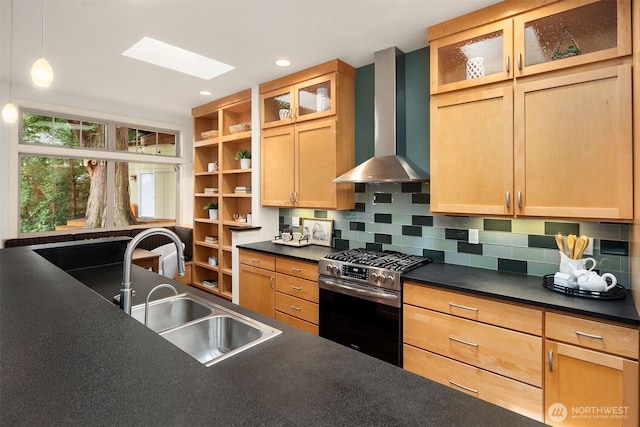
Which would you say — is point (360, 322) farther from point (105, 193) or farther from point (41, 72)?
point (105, 193)

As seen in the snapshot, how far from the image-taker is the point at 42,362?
2.21 feet

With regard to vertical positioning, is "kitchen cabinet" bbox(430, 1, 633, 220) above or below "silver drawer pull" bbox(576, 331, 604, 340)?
above

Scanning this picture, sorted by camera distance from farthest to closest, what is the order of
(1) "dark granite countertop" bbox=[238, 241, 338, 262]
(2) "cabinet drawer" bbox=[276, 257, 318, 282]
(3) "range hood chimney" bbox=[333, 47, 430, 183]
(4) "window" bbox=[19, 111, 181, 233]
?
(4) "window" bbox=[19, 111, 181, 233] → (1) "dark granite countertop" bbox=[238, 241, 338, 262] → (2) "cabinet drawer" bbox=[276, 257, 318, 282] → (3) "range hood chimney" bbox=[333, 47, 430, 183]

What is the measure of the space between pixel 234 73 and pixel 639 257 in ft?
11.0

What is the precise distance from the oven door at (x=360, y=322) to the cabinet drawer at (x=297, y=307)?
0.31ft

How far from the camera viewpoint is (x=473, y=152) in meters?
2.15

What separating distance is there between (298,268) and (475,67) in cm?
200

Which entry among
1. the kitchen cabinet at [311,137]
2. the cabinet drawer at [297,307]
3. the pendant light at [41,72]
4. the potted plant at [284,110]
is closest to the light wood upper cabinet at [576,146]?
the kitchen cabinet at [311,137]

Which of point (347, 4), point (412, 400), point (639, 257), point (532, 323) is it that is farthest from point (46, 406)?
point (347, 4)

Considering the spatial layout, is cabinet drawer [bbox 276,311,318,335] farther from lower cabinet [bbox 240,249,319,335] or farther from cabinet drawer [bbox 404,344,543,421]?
cabinet drawer [bbox 404,344,543,421]

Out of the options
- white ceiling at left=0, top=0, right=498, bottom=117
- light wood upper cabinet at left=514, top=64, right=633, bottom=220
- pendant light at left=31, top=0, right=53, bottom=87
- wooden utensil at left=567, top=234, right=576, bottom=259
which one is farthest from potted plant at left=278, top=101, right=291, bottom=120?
wooden utensil at left=567, top=234, right=576, bottom=259

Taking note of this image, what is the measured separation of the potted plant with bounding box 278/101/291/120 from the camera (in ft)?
10.9

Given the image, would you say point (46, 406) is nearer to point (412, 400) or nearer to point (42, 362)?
A: point (42, 362)

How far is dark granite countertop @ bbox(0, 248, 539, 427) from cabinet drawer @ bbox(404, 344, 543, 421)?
1145mm
